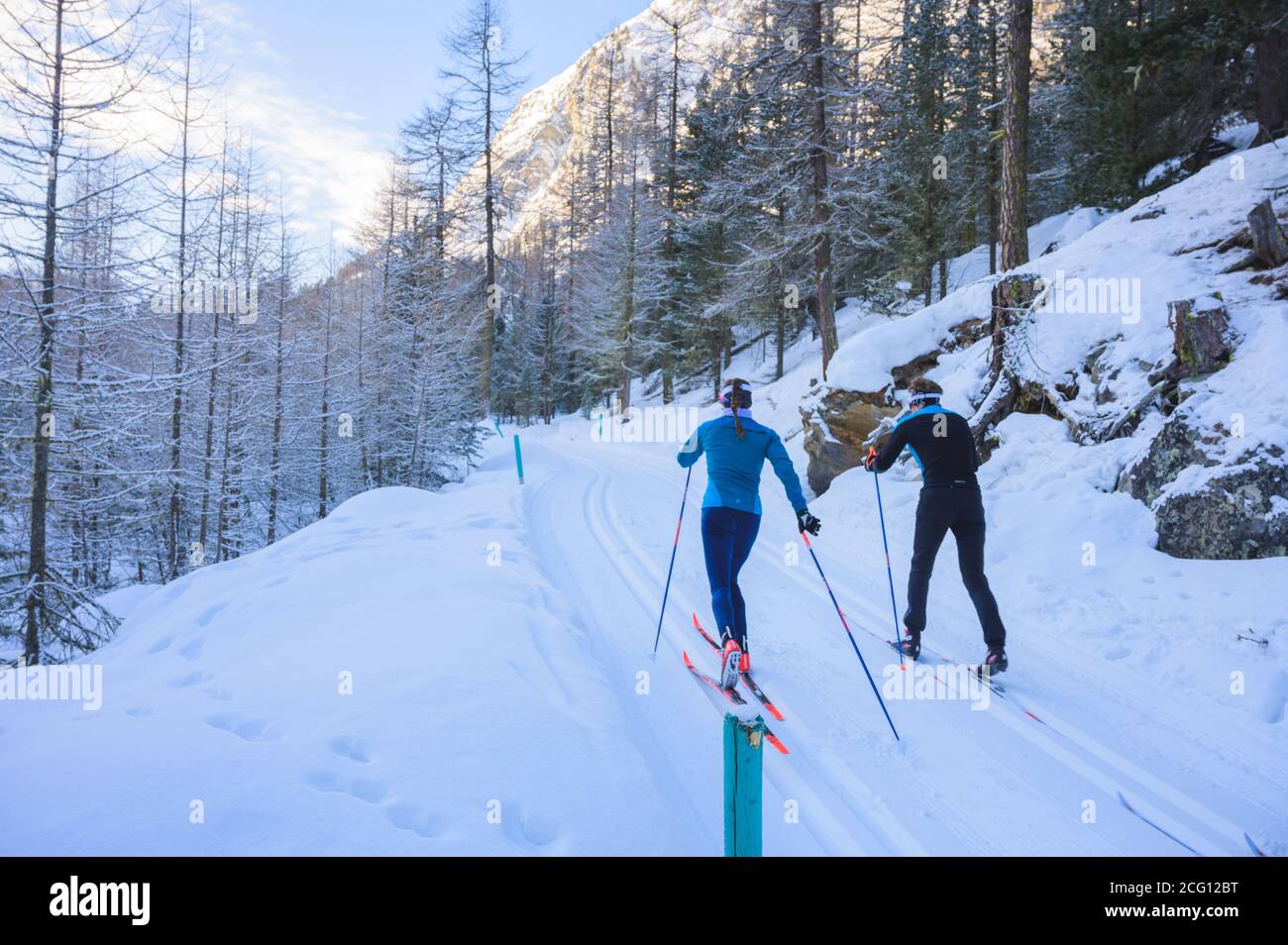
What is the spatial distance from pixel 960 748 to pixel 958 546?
5.27 feet

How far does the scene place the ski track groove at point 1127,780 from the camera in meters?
2.92

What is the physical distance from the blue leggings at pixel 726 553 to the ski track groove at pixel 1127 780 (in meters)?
1.07

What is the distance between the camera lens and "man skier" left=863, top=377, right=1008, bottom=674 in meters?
4.63

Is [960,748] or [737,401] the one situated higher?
[737,401]

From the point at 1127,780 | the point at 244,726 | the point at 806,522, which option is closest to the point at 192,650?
the point at 244,726

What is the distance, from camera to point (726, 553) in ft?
15.6

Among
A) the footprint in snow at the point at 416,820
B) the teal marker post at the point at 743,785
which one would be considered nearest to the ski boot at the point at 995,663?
the teal marker post at the point at 743,785

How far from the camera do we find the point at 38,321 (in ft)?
25.9

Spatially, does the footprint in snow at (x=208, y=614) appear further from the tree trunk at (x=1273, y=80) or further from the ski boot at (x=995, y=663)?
the tree trunk at (x=1273, y=80)

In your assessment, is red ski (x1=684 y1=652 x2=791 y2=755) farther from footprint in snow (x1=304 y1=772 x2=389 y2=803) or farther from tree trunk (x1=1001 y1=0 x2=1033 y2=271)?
tree trunk (x1=1001 y1=0 x2=1033 y2=271)

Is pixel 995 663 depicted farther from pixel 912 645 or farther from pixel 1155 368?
pixel 1155 368

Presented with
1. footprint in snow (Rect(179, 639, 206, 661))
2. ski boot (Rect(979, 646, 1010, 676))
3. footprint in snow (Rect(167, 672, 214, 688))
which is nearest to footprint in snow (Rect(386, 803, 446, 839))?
footprint in snow (Rect(167, 672, 214, 688))

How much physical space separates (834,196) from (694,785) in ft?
47.1
